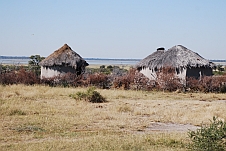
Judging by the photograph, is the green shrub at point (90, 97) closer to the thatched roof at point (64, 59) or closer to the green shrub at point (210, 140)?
the green shrub at point (210, 140)

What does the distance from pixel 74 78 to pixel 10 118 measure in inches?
596

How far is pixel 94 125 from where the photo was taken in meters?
12.2

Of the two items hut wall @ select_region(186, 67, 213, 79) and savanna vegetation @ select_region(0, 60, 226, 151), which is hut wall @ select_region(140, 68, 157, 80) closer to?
hut wall @ select_region(186, 67, 213, 79)

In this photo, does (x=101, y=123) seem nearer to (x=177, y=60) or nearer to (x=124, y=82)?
(x=124, y=82)

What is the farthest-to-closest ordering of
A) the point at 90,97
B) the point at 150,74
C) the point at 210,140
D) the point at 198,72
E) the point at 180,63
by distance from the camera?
the point at 150,74 → the point at 198,72 → the point at 180,63 → the point at 90,97 → the point at 210,140

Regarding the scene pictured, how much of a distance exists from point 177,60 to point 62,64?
892 centimetres

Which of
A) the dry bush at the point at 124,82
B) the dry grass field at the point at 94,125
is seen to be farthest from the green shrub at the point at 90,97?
the dry bush at the point at 124,82

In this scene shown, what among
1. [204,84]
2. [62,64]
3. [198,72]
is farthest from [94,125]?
[62,64]

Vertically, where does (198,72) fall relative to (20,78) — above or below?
above

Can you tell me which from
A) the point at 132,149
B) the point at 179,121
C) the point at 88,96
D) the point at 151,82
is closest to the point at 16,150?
the point at 132,149

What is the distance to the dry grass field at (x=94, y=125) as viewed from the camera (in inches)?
356

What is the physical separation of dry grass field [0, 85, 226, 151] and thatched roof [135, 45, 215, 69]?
938 cm

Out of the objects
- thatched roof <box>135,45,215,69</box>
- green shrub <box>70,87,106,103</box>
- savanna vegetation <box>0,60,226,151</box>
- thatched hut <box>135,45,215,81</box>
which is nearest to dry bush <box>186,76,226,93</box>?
thatched hut <box>135,45,215,81</box>

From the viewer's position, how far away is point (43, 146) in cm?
856
